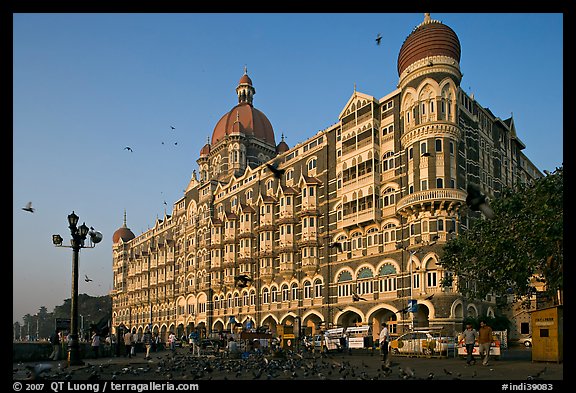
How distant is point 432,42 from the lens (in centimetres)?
4072

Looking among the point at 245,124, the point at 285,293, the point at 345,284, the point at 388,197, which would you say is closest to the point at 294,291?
the point at 285,293

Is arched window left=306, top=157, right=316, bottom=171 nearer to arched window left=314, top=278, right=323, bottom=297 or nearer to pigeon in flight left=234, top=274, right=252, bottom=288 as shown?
arched window left=314, top=278, right=323, bottom=297

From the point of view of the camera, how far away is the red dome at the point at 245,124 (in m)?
73.4

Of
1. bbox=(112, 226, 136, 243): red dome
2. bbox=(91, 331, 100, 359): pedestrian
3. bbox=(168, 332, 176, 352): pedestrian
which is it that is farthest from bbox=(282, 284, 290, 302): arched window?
bbox=(112, 226, 136, 243): red dome

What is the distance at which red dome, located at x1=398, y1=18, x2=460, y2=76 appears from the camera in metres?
40.6

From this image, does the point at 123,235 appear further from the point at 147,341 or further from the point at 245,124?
the point at 147,341

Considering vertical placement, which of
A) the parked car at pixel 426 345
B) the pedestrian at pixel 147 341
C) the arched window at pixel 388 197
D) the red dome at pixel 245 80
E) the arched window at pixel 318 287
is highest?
the red dome at pixel 245 80

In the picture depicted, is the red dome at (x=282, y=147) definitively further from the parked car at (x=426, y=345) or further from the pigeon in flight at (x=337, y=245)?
the parked car at (x=426, y=345)

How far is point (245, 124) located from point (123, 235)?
38.9 m

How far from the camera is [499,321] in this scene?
139 ft

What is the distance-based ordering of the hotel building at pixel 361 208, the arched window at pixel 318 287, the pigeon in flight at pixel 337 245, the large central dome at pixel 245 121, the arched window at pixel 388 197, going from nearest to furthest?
the hotel building at pixel 361 208 < the arched window at pixel 388 197 < the pigeon in flight at pixel 337 245 < the arched window at pixel 318 287 < the large central dome at pixel 245 121

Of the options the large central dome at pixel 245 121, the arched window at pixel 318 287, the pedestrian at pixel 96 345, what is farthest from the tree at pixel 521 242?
the large central dome at pixel 245 121

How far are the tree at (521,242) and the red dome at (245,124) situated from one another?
1852 inches
